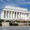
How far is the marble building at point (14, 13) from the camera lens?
2484 mm

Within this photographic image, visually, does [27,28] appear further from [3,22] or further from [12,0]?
[12,0]

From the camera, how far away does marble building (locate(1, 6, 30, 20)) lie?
248 cm

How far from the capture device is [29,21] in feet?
8.20

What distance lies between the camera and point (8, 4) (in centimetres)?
248

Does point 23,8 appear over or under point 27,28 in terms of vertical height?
over

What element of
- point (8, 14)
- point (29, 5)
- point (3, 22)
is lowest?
point (3, 22)

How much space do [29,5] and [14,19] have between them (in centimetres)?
55

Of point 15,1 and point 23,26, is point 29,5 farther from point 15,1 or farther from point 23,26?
point 23,26

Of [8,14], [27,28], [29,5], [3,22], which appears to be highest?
[29,5]

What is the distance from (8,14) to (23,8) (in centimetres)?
44

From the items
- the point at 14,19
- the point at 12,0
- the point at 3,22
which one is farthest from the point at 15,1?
the point at 3,22

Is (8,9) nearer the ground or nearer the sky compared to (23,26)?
nearer the sky

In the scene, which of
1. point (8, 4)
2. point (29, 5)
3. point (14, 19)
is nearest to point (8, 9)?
point (8, 4)

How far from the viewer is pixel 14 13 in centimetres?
260
